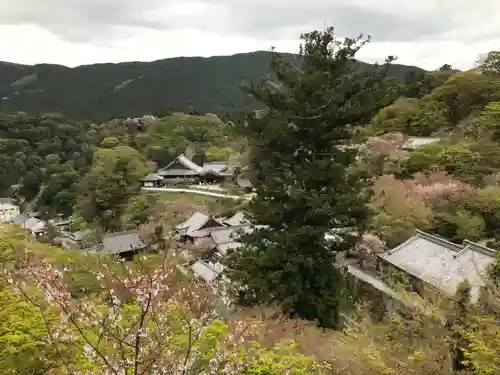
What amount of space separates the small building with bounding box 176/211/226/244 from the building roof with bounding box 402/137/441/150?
1180 cm

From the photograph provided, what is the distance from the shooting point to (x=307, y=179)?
10.0 m

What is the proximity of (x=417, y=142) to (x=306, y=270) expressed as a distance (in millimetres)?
19466

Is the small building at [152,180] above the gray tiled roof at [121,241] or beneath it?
beneath

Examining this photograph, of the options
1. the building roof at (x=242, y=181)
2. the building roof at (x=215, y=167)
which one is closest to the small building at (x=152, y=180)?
the building roof at (x=215, y=167)

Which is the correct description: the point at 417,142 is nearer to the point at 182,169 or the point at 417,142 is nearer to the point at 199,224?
the point at 199,224

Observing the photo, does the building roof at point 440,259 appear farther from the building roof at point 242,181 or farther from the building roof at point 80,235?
the building roof at point 242,181

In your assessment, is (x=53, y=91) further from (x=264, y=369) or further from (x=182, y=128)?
(x=264, y=369)

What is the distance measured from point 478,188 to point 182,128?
40.9m

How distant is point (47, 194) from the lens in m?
40.7

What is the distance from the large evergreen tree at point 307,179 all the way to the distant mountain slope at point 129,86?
67.2m

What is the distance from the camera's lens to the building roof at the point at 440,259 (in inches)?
496

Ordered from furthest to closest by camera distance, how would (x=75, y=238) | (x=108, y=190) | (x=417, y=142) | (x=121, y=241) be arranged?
1. (x=108, y=190)
2. (x=75, y=238)
3. (x=417, y=142)
4. (x=121, y=241)

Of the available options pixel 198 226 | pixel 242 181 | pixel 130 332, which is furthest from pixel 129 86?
pixel 130 332

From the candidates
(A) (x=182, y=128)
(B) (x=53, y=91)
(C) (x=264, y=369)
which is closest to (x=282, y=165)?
(C) (x=264, y=369)
